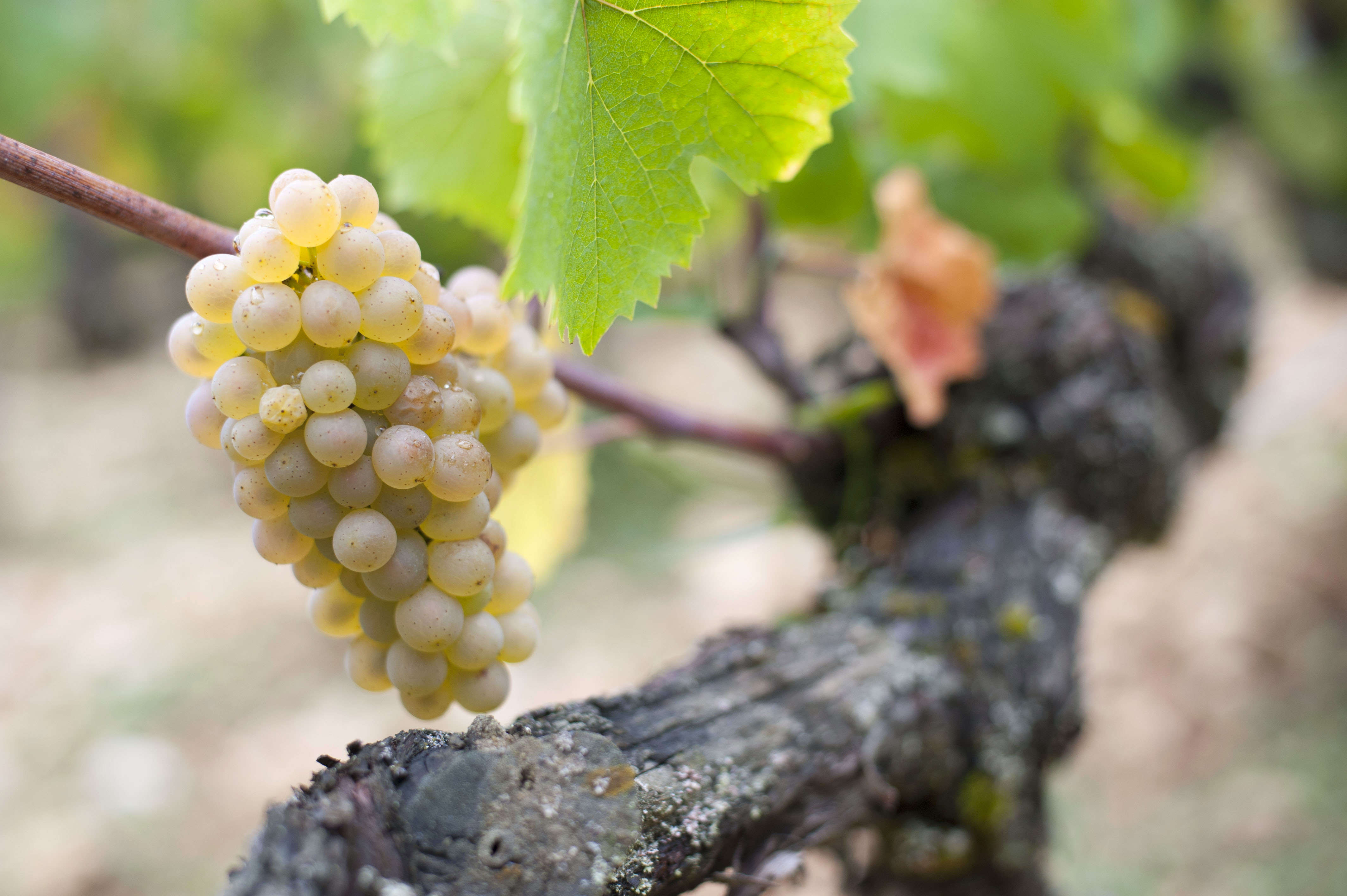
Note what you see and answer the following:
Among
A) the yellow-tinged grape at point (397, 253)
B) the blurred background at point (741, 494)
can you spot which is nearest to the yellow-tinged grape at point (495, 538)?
the yellow-tinged grape at point (397, 253)

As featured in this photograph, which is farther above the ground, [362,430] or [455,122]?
[455,122]

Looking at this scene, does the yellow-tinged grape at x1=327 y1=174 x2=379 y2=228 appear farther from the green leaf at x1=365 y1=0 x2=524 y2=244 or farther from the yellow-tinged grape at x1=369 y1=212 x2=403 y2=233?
the green leaf at x1=365 y1=0 x2=524 y2=244

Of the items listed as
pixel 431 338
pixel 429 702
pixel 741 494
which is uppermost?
pixel 741 494

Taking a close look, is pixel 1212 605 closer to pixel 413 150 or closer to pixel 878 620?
pixel 878 620

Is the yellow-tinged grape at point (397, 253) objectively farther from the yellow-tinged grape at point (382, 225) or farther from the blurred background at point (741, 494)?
the blurred background at point (741, 494)

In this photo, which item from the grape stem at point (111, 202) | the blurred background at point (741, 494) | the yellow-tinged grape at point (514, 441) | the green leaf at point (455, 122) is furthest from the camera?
the blurred background at point (741, 494)

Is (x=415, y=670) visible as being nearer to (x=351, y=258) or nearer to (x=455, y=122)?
(x=351, y=258)

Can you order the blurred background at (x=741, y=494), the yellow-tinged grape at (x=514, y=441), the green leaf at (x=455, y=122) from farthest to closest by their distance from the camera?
the blurred background at (x=741, y=494), the green leaf at (x=455, y=122), the yellow-tinged grape at (x=514, y=441)

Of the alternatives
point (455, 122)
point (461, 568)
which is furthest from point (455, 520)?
point (455, 122)
